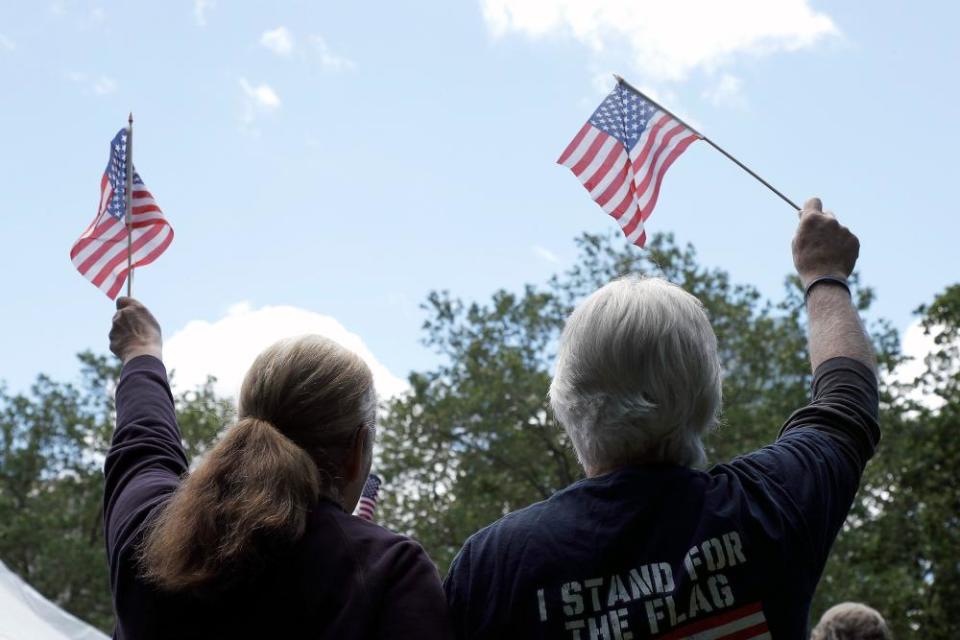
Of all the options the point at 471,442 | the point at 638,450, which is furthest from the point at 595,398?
the point at 471,442

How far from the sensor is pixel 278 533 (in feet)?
6.64

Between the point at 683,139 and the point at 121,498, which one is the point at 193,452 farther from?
the point at 121,498

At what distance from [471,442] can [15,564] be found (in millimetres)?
10222

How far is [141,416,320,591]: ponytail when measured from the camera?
1.98m

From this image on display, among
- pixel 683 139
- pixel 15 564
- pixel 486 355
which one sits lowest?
pixel 683 139

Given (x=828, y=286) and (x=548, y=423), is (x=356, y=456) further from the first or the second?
(x=548, y=423)

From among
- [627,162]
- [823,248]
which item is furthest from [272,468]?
[627,162]

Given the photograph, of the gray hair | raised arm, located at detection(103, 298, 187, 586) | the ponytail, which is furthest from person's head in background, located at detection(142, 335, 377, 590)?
the gray hair

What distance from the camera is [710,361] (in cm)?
210

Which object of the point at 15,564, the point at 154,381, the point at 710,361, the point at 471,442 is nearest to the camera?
the point at 710,361

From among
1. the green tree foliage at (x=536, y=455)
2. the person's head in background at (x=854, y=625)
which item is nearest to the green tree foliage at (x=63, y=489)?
the green tree foliage at (x=536, y=455)

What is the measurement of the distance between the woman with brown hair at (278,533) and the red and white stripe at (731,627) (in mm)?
439

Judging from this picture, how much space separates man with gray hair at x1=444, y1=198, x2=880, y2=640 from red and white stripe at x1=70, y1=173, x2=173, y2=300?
2.48 m

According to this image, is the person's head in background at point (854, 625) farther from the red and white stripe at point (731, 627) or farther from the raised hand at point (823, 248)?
the red and white stripe at point (731, 627)
